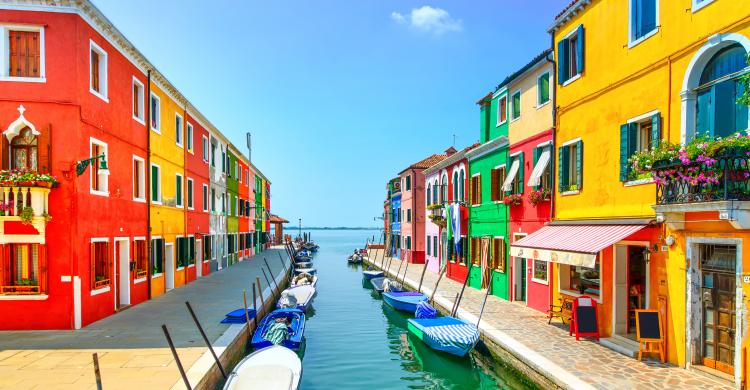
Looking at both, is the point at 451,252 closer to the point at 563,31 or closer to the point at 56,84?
the point at 563,31

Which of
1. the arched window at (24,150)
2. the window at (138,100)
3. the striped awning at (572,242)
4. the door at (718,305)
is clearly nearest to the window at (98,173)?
the arched window at (24,150)

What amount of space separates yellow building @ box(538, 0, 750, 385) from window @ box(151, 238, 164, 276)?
14639 millimetres

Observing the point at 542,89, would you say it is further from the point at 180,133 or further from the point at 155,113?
the point at 180,133

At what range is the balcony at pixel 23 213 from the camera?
12.5m

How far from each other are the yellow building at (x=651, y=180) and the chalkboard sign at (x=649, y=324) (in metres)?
0.19

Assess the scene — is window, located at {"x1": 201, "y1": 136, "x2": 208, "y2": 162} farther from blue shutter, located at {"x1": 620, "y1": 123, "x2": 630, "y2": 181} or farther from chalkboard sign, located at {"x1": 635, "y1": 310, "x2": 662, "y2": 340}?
chalkboard sign, located at {"x1": 635, "y1": 310, "x2": 662, "y2": 340}

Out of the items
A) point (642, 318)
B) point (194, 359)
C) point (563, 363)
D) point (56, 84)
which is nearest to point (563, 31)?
point (642, 318)

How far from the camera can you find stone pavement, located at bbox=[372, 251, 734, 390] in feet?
29.0

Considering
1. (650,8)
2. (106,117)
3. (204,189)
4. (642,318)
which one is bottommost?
(642,318)

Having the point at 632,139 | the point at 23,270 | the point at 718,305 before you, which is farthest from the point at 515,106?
the point at 23,270

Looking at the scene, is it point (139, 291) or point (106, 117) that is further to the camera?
point (139, 291)

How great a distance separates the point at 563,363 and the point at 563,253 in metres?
2.70

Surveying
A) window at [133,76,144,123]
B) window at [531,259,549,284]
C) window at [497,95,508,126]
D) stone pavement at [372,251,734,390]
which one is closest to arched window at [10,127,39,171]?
window at [133,76,144,123]

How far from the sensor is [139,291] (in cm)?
1769
